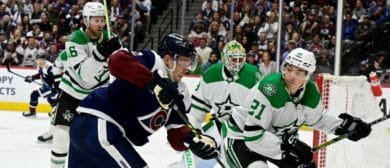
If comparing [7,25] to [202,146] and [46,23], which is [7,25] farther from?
[202,146]

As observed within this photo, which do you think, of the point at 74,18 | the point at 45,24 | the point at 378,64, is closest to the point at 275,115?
the point at 378,64

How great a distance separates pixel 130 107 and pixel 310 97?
3.39 ft

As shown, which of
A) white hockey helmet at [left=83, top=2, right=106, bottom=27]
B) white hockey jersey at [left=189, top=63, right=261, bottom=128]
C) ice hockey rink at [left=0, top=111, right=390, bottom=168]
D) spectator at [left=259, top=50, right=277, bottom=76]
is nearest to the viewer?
white hockey helmet at [left=83, top=2, right=106, bottom=27]

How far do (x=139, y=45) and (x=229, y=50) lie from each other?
607 centimetres

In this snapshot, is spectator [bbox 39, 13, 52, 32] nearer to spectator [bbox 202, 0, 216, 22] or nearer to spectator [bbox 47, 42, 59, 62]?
spectator [bbox 47, 42, 59, 62]

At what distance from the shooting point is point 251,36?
30.4 feet

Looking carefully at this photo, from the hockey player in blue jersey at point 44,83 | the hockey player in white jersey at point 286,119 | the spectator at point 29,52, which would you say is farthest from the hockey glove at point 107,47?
the spectator at point 29,52

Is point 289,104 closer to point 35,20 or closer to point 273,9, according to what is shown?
point 273,9

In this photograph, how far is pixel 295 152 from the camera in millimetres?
3152

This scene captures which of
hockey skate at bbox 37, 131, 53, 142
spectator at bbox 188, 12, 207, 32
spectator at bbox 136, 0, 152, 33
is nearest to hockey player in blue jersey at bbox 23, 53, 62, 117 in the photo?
hockey skate at bbox 37, 131, 53, 142

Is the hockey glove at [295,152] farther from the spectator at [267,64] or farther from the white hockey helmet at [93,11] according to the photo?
the spectator at [267,64]

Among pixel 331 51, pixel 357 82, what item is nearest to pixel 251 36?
pixel 331 51

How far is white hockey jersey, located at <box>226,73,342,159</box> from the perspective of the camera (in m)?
3.19

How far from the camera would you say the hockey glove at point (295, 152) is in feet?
10.3
